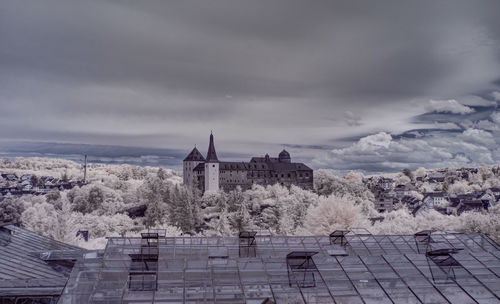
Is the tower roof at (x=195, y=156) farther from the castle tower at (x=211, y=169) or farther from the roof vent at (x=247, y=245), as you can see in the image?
the roof vent at (x=247, y=245)

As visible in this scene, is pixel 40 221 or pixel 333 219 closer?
pixel 333 219

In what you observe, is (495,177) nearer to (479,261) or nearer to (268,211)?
(268,211)

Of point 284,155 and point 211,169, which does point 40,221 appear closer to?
point 211,169

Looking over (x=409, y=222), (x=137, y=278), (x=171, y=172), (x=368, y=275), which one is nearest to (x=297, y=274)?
(x=368, y=275)

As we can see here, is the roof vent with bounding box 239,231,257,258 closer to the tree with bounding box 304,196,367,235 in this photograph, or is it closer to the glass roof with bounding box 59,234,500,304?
the glass roof with bounding box 59,234,500,304

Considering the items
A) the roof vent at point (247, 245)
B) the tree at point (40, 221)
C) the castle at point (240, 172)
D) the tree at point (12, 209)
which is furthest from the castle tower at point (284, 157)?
the roof vent at point (247, 245)

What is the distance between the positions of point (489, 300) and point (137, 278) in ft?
39.4

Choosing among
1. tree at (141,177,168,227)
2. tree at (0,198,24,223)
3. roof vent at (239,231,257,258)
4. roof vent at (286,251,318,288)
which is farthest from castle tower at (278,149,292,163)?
roof vent at (286,251,318,288)

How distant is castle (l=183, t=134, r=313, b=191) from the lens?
101 m

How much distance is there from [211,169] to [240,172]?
920 centimetres

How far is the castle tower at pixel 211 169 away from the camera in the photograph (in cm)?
9969

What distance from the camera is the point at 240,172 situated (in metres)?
106

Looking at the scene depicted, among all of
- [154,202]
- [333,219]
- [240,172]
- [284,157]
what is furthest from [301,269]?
[284,157]

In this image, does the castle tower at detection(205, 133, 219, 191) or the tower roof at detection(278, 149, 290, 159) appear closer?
the castle tower at detection(205, 133, 219, 191)
